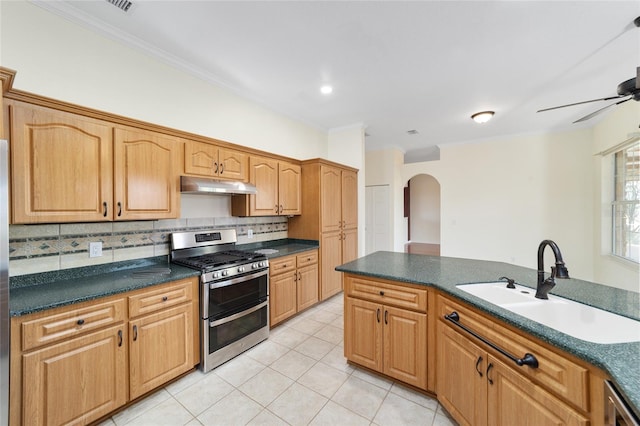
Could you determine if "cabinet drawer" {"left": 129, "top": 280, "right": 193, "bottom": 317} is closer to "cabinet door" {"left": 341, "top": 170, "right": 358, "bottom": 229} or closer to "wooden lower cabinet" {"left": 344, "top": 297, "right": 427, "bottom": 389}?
"wooden lower cabinet" {"left": 344, "top": 297, "right": 427, "bottom": 389}

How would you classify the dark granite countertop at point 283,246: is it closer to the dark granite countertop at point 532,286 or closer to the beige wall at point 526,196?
the dark granite countertop at point 532,286

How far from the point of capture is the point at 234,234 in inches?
121

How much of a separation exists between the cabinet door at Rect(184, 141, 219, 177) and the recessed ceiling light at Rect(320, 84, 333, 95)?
1.49 meters

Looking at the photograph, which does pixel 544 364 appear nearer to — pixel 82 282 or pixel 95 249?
pixel 82 282

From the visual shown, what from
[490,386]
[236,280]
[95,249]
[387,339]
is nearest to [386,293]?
[387,339]

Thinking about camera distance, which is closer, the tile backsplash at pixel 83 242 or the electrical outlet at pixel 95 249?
the tile backsplash at pixel 83 242

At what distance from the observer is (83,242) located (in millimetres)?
1984

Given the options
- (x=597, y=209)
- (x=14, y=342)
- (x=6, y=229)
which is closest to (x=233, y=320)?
(x=14, y=342)

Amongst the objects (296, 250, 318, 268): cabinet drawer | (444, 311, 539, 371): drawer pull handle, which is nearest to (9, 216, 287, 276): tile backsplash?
(296, 250, 318, 268): cabinet drawer

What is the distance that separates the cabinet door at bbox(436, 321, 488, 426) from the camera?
4.48 ft

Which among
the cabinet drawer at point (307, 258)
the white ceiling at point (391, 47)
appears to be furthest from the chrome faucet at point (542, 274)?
the cabinet drawer at point (307, 258)

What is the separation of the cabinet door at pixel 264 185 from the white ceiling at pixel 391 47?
3.06ft

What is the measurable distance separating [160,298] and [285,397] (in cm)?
121

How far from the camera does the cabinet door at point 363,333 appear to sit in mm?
2033
